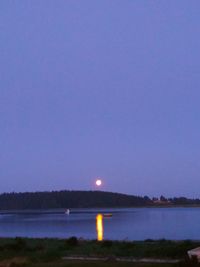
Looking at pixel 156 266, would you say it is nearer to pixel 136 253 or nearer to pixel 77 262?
pixel 77 262

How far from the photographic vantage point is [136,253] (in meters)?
22.2

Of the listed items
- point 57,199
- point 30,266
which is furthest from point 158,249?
point 57,199

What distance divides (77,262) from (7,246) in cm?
808

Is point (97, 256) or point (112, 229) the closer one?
point (97, 256)

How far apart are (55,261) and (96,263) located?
2.08 metres

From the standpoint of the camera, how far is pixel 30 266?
61.2 feet

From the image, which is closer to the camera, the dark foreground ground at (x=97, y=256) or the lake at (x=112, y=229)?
the dark foreground ground at (x=97, y=256)

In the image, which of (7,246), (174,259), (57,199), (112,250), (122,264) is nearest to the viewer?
(122,264)

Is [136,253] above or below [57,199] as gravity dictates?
below

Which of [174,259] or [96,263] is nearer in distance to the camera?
[96,263]

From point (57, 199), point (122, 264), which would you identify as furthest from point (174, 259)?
point (57, 199)

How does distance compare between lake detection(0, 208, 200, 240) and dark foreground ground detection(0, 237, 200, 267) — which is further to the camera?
lake detection(0, 208, 200, 240)

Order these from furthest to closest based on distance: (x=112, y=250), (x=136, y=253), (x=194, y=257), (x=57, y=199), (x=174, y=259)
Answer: (x=57, y=199) < (x=112, y=250) < (x=136, y=253) < (x=174, y=259) < (x=194, y=257)

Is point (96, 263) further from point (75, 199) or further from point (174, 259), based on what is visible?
point (75, 199)
